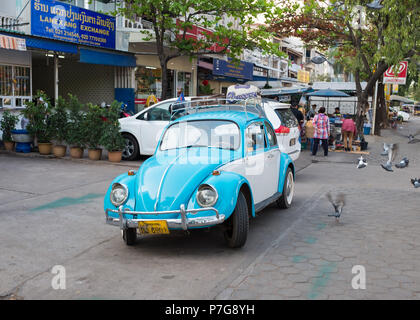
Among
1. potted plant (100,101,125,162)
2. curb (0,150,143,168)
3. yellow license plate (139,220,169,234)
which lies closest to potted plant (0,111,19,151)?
curb (0,150,143,168)

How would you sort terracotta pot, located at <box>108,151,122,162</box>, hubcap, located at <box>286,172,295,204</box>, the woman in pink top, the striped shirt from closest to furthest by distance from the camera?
hubcap, located at <box>286,172,295,204</box>, terracotta pot, located at <box>108,151,122,162</box>, the striped shirt, the woman in pink top

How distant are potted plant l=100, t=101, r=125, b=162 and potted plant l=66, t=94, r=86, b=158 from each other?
671mm

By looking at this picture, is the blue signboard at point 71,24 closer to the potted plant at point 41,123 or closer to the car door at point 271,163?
the potted plant at point 41,123

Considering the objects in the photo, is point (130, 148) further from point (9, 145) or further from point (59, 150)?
point (9, 145)

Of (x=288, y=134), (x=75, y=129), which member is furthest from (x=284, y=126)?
(x=75, y=129)

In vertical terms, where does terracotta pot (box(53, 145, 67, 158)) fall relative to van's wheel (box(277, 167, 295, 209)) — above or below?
above

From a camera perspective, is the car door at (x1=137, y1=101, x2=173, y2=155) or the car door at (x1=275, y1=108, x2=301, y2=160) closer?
the car door at (x1=275, y1=108, x2=301, y2=160)

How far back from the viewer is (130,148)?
1305 centimetres

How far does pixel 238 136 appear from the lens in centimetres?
655

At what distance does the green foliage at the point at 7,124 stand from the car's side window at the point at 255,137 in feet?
29.1

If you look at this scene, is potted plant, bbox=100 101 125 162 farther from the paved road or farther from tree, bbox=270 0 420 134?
tree, bbox=270 0 420 134

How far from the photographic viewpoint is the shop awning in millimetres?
16625

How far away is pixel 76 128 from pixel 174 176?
776cm
